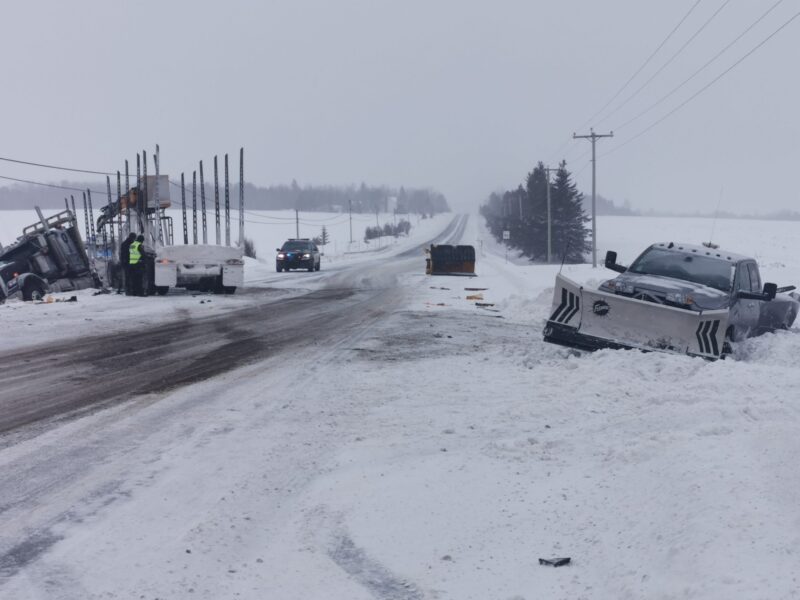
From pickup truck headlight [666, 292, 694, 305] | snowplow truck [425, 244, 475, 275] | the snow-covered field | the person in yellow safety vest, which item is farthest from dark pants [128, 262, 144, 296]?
snowplow truck [425, 244, 475, 275]

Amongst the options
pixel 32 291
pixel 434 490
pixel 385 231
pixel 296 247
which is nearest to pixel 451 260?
pixel 296 247

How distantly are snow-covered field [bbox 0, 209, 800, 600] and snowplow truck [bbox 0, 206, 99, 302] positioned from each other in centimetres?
1518

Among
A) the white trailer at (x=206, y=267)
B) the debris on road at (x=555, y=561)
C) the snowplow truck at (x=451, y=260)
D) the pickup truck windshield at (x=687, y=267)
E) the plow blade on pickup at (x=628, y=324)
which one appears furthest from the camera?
the snowplow truck at (x=451, y=260)

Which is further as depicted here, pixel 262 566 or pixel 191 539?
pixel 191 539

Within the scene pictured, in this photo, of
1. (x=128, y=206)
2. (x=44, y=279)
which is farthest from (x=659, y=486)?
(x=128, y=206)

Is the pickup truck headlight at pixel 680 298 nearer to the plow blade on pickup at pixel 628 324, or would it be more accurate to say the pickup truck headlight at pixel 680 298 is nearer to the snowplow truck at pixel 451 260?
the plow blade on pickup at pixel 628 324

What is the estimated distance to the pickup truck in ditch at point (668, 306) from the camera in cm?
1002

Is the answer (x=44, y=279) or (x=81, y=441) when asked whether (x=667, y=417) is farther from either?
(x=44, y=279)

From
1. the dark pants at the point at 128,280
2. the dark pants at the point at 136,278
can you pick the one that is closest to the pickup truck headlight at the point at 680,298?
the dark pants at the point at 136,278

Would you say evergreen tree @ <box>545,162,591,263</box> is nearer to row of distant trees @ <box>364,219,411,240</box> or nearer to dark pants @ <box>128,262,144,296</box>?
dark pants @ <box>128,262,144,296</box>

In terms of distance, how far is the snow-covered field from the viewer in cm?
373

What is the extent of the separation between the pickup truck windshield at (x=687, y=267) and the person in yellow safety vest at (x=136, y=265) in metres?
14.1

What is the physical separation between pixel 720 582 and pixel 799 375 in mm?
5046

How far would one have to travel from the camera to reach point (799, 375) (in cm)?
770
